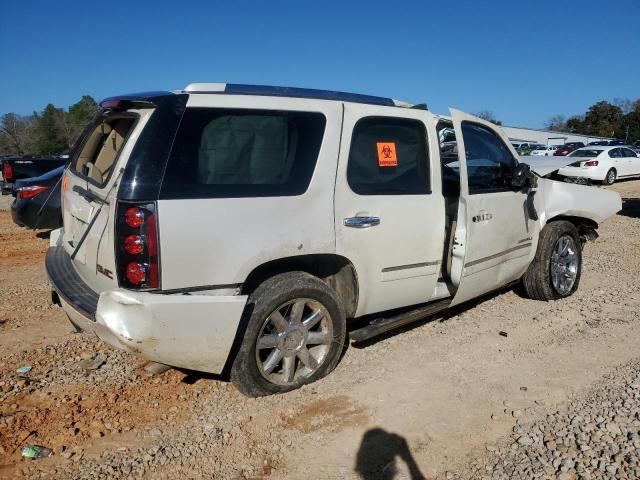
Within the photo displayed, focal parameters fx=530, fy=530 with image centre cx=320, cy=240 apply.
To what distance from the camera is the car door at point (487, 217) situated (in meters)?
4.30

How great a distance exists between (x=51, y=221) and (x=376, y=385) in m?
7.02

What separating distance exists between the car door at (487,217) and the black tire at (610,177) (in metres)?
18.5

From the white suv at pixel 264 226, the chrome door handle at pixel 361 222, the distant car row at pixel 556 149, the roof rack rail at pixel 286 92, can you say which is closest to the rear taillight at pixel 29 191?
the white suv at pixel 264 226

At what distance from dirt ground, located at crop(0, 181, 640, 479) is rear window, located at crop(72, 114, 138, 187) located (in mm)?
1487

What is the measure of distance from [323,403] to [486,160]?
8.60ft

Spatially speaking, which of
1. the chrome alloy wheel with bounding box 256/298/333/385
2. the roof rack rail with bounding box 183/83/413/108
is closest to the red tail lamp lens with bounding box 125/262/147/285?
the chrome alloy wheel with bounding box 256/298/333/385

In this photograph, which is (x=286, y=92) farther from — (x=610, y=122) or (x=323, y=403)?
(x=610, y=122)

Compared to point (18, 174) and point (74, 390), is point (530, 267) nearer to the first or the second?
point (74, 390)

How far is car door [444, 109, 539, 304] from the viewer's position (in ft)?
14.1

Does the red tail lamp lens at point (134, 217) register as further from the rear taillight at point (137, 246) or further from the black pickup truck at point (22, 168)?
the black pickup truck at point (22, 168)

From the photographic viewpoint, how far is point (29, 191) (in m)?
8.68

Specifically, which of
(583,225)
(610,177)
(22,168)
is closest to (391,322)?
(583,225)

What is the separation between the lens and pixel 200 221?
2.99 metres

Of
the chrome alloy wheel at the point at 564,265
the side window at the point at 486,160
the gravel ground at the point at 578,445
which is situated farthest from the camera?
the chrome alloy wheel at the point at 564,265
